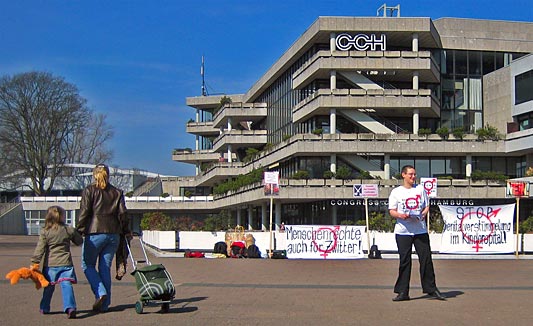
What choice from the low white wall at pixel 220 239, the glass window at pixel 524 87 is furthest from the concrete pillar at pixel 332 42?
the low white wall at pixel 220 239

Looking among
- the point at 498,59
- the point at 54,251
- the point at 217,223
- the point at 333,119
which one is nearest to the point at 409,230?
the point at 54,251

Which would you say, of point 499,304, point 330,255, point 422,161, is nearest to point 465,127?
point 422,161

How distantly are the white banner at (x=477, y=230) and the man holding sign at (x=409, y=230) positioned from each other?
630 inches

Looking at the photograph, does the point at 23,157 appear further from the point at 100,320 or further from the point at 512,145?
the point at 100,320

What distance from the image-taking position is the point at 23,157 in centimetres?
7894

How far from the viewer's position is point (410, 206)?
10.7m

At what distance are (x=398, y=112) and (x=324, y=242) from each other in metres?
29.5

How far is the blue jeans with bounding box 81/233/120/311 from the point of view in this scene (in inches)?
376

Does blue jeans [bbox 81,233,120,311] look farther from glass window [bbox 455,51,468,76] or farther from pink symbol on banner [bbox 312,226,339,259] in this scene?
glass window [bbox 455,51,468,76]

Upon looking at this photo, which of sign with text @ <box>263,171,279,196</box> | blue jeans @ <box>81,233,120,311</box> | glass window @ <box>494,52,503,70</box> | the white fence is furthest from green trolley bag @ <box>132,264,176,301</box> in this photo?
the white fence

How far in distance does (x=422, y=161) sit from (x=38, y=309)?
151ft

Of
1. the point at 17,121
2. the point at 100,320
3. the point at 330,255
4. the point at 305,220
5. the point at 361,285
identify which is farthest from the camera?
the point at 17,121

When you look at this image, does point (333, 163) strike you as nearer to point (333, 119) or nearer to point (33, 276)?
point (333, 119)

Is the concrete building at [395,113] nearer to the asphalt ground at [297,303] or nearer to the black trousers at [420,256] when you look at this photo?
the asphalt ground at [297,303]
